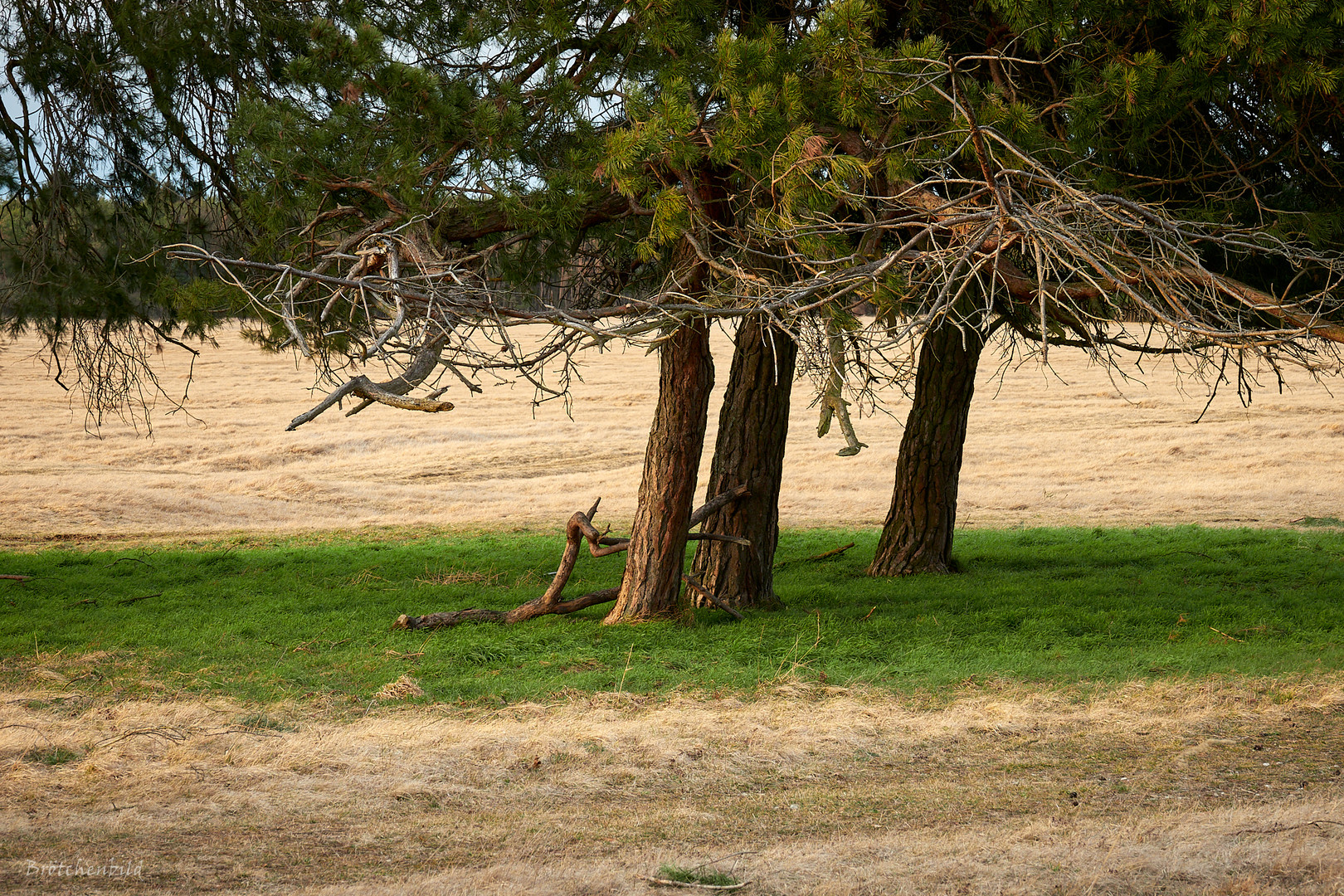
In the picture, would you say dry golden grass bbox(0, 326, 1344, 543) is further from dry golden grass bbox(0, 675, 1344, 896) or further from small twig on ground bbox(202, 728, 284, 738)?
small twig on ground bbox(202, 728, 284, 738)

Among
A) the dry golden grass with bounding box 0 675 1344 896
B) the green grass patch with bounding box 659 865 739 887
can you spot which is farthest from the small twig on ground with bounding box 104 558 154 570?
the green grass patch with bounding box 659 865 739 887

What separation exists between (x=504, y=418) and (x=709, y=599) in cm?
2086

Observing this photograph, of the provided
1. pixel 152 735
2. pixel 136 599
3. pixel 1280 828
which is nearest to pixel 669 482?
pixel 152 735

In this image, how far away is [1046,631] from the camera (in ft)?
28.8

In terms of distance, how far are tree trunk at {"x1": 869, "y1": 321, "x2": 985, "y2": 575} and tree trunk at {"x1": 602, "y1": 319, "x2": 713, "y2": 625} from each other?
125 inches

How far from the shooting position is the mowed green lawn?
7598 millimetres

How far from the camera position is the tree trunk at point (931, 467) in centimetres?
1144

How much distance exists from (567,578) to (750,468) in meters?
1.88

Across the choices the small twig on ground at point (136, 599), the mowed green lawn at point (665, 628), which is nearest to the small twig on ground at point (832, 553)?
the mowed green lawn at point (665, 628)

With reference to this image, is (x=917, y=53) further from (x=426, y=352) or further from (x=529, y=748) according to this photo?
(x=529, y=748)

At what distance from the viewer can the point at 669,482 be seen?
9102mm

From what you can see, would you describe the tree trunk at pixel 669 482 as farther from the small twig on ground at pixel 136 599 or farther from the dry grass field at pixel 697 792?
the small twig on ground at pixel 136 599

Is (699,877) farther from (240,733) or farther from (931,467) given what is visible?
(931,467)

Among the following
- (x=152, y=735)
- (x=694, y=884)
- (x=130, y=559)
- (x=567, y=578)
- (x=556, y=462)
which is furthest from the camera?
(x=556, y=462)
